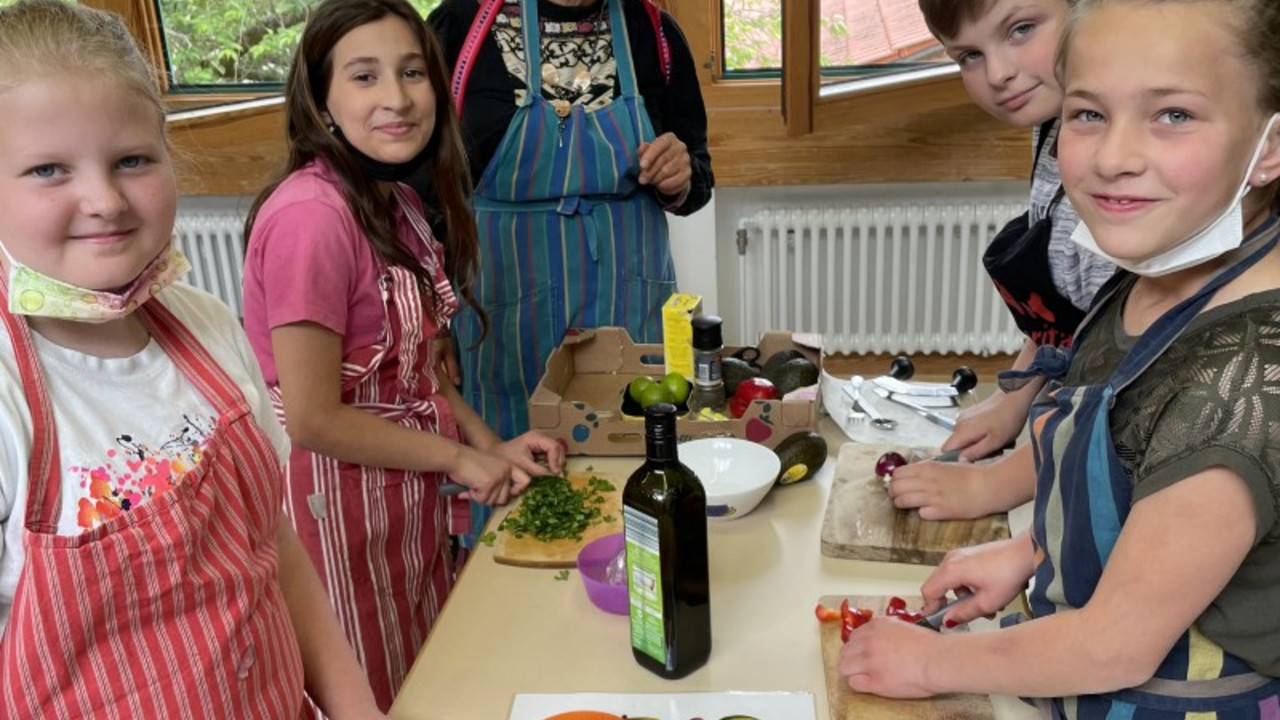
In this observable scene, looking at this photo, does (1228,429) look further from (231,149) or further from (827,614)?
(231,149)

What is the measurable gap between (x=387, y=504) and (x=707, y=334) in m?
0.52

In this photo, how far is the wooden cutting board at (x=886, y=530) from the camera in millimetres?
1190

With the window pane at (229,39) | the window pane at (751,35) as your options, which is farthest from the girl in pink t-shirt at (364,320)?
the window pane at (229,39)

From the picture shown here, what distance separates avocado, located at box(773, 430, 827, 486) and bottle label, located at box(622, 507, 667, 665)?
401mm

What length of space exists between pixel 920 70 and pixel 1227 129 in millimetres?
2191

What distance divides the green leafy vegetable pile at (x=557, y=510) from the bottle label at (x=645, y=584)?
26cm

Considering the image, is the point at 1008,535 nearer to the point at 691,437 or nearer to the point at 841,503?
the point at 841,503

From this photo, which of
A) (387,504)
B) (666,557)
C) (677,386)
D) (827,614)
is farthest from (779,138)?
(666,557)

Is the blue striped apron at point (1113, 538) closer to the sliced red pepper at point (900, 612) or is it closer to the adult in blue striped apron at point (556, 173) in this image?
the sliced red pepper at point (900, 612)

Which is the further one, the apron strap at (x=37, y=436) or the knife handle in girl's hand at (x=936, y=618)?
the knife handle in girl's hand at (x=936, y=618)

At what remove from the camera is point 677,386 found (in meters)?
1.51

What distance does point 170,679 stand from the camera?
0.86m

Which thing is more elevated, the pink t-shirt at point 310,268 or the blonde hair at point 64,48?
the blonde hair at point 64,48

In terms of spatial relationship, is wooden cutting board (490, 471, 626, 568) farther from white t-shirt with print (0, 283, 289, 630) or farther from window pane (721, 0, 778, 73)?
window pane (721, 0, 778, 73)
